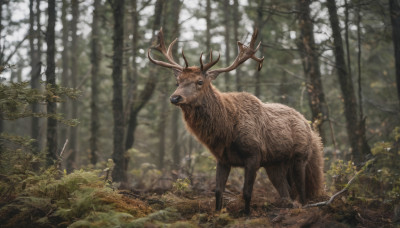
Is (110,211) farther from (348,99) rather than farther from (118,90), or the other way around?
(348,99)

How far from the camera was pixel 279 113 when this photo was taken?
7785 millimetres

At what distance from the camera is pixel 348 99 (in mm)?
9773

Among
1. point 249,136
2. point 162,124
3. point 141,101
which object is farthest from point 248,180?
point 162,124

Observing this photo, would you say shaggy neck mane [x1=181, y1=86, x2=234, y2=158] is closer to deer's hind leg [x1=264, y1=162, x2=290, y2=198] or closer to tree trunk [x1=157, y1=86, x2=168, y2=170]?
deer's hind leg [x1=264, y1=162, x2=290, y2=198]

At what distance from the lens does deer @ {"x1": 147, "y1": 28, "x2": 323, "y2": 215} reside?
645 cm

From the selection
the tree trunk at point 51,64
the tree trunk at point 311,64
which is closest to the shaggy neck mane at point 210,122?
the tree trunk at point 51,64

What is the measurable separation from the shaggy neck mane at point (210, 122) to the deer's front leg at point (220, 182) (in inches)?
12.1

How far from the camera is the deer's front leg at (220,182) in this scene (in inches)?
255

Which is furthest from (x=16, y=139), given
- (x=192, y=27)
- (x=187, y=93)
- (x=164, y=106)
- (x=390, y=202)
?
(x=164, y=106)

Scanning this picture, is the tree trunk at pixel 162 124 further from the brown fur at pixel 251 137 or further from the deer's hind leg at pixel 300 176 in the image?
the deer's hind leg at pixel 300 176

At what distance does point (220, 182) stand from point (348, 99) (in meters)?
5.36

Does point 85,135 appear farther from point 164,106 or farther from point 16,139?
point 16,139

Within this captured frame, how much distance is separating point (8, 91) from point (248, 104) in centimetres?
454

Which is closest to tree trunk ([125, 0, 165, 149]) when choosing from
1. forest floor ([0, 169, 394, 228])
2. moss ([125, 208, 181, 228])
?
forest floor ([0, 169, 394, 228])
